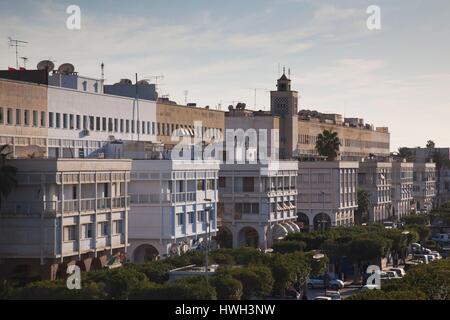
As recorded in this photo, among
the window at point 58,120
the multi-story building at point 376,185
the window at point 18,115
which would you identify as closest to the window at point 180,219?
the window at point 58,120

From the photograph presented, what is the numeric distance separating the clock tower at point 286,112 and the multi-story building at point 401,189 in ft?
66.1

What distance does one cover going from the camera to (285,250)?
249 ft

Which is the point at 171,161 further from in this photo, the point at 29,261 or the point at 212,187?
the point at 29,261

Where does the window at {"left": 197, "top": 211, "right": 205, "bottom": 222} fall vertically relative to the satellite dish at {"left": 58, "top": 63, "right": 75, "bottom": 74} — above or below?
below

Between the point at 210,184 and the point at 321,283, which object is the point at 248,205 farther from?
the point at 321,283

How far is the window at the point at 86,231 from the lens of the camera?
188 feet

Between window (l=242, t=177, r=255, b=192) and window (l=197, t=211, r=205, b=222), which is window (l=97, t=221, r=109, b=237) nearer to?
window (l=197, t=211, r=205, b=222)

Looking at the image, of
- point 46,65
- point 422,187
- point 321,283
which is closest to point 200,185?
point 321,283

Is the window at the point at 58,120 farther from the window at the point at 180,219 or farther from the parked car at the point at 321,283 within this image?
the parked car at the point at 321,283

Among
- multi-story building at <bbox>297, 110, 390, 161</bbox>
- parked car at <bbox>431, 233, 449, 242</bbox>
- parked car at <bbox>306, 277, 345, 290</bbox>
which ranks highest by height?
multi-story building at <bbox>297, 110, 390, 161</bbox>

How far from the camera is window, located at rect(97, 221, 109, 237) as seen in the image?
59.3 metres

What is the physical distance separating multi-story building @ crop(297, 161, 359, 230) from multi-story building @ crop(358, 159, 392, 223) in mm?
19912

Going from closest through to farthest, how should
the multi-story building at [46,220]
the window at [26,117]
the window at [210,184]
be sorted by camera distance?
the multi-story building at [46,220], the window at [26,117], the window at [210,184]

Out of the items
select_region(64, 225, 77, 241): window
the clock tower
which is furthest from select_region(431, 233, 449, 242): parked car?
select_region(64, 225, 77, 241): window
